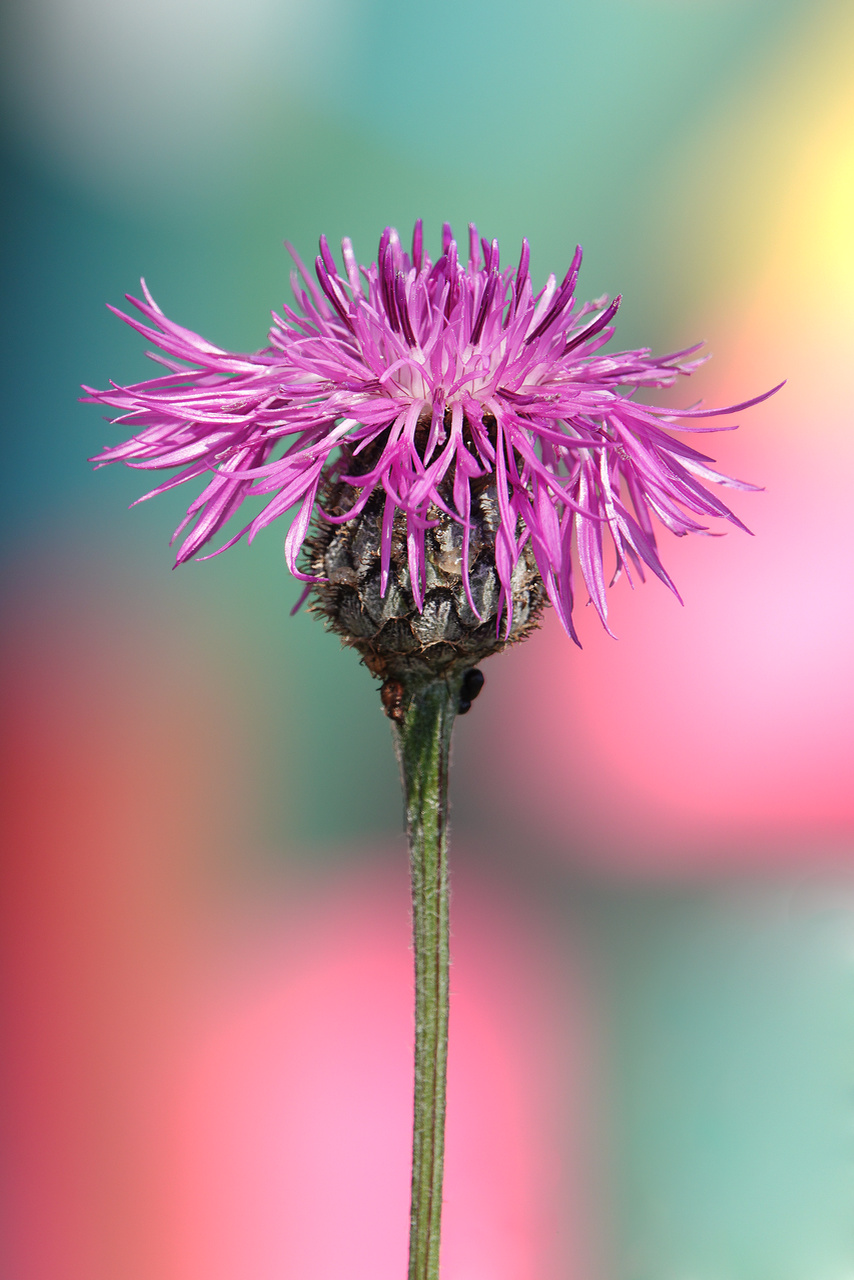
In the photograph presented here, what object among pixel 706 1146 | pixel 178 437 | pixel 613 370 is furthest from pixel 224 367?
pixel 706 1146

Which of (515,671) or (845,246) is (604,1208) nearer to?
(515,671)

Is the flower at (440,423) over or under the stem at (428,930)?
over

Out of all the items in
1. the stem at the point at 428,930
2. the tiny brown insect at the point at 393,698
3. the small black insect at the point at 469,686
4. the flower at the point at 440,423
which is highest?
the flower at the point at 440,423

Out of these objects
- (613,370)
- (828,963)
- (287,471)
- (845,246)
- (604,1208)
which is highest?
(845,246)

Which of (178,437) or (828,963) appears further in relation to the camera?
(828,963)

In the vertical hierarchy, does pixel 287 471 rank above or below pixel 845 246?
below

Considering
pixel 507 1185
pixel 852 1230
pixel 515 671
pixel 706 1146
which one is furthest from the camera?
pixel 515 671

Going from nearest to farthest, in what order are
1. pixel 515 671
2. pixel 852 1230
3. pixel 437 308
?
pixel 437 308, pixel 852 1230, pixel 515 671
